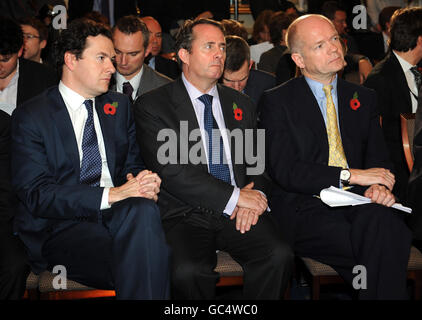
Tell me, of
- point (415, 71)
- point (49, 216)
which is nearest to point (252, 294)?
point (49, 216)

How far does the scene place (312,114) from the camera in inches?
115

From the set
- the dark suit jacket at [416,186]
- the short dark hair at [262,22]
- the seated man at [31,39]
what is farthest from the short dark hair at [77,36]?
the short dark hair at [262,22]

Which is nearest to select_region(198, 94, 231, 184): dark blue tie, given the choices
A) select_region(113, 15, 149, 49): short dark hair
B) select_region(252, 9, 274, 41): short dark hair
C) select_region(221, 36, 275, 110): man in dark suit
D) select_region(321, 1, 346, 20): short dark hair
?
select_region(221, 36, 275, 110): man in dark suit

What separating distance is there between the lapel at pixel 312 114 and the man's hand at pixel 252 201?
0.47 metres

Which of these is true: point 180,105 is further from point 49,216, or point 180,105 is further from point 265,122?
point 49,216

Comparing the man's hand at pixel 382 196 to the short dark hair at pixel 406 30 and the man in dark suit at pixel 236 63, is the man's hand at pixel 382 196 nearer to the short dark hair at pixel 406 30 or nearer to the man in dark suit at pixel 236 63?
the man in dark suit at pixel 236 63

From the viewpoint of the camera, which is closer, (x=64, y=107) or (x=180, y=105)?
(x=64, y=107)

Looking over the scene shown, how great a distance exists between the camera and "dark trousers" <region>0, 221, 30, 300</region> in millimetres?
2412

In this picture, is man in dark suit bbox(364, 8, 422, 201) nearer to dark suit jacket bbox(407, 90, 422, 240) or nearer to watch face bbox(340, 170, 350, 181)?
dark suit jacket bbox(407, 90, 422, 240)

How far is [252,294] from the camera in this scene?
8.45 feet

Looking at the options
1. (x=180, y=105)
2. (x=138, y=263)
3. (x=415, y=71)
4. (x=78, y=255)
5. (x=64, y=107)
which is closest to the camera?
(x=138, y=263)

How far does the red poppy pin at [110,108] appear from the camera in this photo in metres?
2.82

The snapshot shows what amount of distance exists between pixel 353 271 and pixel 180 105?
4.02 feet

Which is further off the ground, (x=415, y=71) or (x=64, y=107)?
(x=415, y=71)
